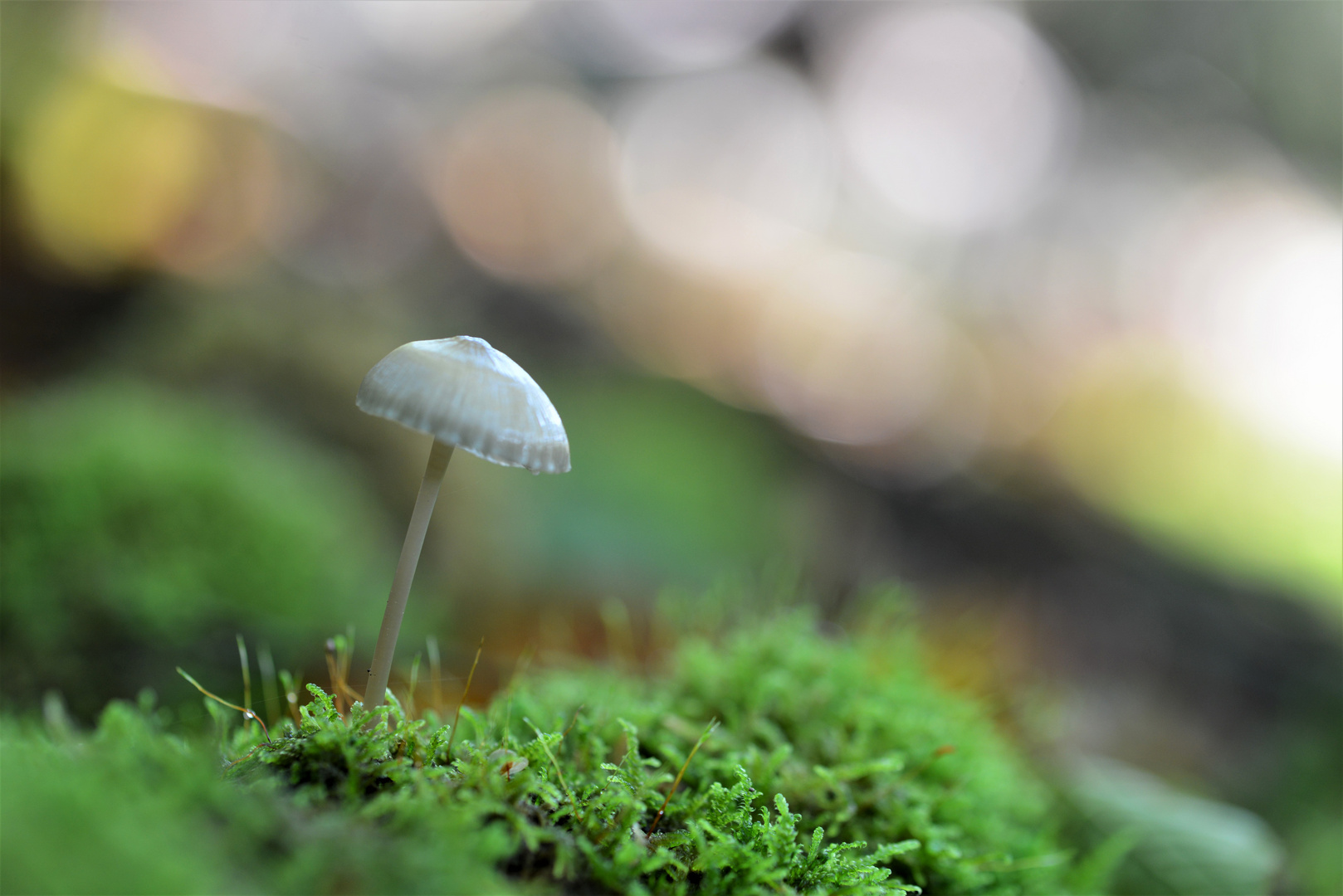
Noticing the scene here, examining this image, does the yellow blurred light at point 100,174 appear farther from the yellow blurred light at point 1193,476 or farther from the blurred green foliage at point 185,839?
the yellow blurred light at point 1193,476

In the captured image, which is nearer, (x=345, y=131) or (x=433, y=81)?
(x=345, y=131)

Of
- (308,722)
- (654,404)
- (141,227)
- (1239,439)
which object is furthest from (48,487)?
(1239,439)

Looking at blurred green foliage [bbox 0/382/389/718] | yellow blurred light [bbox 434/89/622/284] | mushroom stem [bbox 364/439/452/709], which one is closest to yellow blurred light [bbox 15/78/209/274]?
blurred green foliage [bbox 0/382/389/718]

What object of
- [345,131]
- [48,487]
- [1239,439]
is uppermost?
[345,131]

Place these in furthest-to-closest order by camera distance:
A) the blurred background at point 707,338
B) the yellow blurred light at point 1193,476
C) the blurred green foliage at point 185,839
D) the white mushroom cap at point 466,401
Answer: the yellow blurred light at point 1193,476 → the blurred background at point 707,338 → the white mushroom cap at point 466,401 → the blurred green foliage at point 185,839

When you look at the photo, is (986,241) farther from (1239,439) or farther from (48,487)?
(48,487)

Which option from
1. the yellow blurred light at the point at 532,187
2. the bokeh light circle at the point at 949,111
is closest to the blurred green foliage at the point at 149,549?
the yellow blurred light at the point at 532,187
